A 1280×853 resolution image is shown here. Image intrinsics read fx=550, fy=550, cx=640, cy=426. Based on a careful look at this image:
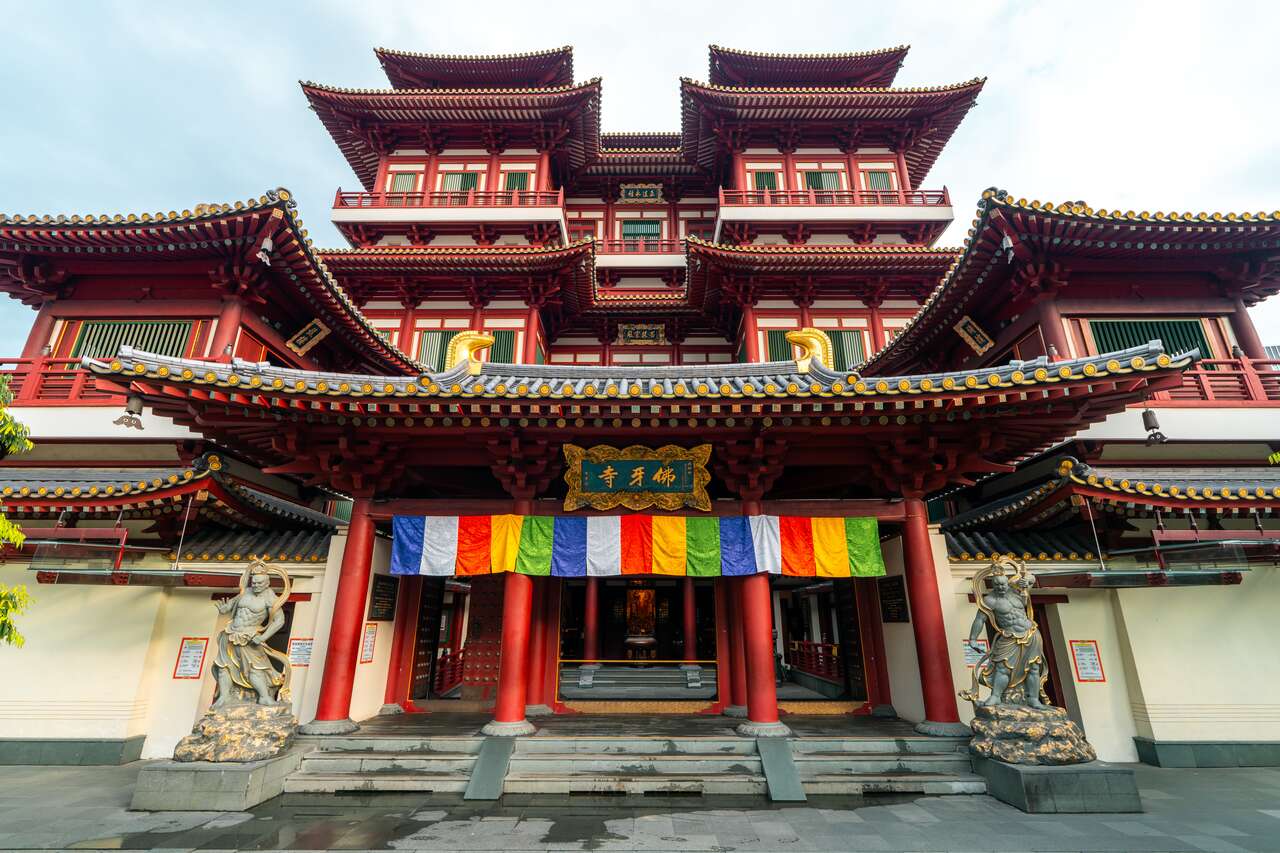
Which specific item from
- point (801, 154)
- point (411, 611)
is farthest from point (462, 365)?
point (801, 154)

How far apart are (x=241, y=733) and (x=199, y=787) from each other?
700 millimetres

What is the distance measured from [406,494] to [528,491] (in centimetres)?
359

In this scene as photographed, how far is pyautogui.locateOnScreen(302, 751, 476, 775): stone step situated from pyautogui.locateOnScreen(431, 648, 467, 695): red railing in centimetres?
435

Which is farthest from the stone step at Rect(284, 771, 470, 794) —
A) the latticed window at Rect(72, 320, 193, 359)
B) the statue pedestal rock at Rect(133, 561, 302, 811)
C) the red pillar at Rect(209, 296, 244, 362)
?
the latticed window at Rect(72, 320, 193, 359)

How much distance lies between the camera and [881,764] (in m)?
8.34

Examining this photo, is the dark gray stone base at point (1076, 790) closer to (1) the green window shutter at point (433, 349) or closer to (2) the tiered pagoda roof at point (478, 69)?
(1) the green window shutter at point (433, 349)

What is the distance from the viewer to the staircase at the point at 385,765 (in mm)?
8094

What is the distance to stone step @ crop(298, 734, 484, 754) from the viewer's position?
8.71 metres

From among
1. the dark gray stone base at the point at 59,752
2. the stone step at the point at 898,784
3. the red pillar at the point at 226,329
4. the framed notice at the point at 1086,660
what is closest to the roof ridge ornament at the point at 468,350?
the red pillar at the point at 226,329

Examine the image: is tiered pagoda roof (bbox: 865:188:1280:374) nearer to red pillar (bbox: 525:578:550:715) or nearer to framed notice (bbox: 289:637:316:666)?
red pillar (bbox: 525:578:550:715)

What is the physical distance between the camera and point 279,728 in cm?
819

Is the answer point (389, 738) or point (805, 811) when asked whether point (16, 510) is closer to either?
point (389, 738)

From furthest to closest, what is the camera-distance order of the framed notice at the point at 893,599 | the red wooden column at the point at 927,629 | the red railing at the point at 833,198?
the red railing at the point at 833,198, the framed notice at the point at 893,599, the red wooden column at the point at 927,629

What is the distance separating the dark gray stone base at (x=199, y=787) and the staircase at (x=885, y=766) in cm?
772
